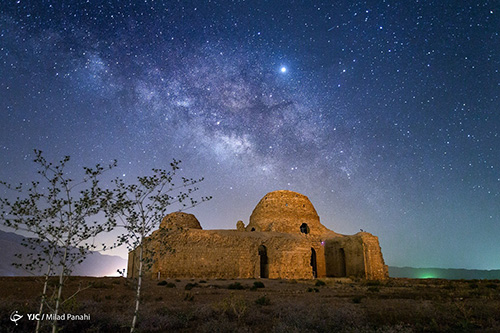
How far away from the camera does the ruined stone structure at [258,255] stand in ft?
96.9

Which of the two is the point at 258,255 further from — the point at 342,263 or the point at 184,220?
the point at 342,263

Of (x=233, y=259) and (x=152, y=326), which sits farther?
(x=233, y=259)

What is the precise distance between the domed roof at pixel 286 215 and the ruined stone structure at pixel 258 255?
14.7 feet

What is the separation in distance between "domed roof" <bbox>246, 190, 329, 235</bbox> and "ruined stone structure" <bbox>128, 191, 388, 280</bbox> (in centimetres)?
448

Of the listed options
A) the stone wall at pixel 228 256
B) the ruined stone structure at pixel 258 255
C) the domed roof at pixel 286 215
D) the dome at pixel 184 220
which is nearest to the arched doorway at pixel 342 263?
the ruined stone structure at pixel 258 255

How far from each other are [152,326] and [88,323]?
1.98m

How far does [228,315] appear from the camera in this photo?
1022 cm

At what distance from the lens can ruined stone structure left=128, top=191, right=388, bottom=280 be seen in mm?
29547

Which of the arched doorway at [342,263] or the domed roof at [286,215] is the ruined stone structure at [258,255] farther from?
the domed roof at [286,215]

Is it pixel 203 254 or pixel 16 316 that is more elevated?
pixel 203 254

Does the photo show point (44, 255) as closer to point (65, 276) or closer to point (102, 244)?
point (65, 276)

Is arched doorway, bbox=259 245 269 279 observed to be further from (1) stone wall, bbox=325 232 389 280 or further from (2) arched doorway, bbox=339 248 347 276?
(2) arched doorway, bbox=339 248 347 276

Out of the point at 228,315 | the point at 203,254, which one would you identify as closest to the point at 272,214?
the point at 203,254

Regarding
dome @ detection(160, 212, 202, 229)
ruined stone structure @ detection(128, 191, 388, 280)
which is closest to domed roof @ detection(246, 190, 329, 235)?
ruined stone structure @ detection(128, 191, 388, 280)
